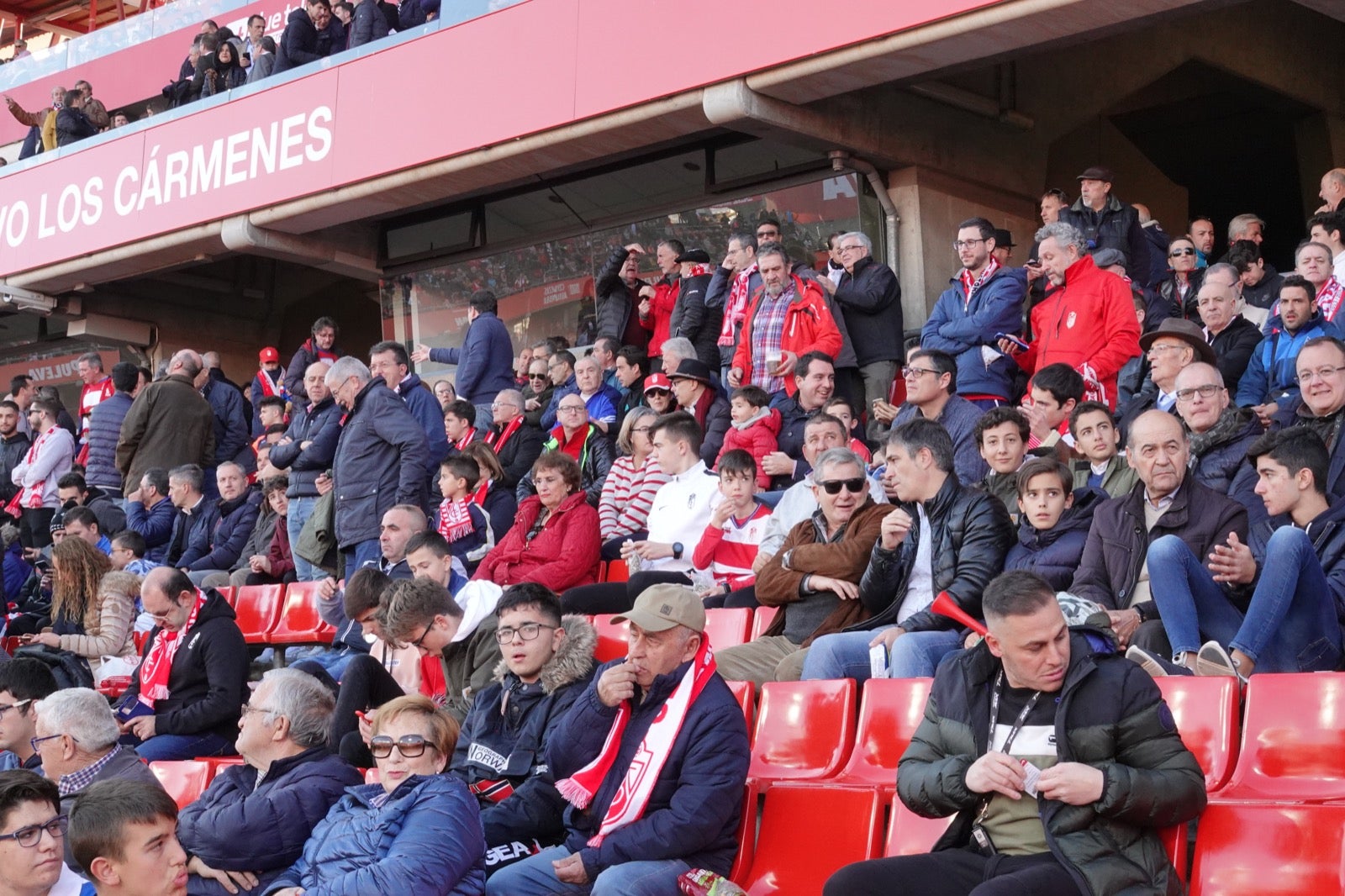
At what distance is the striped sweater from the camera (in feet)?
25.9

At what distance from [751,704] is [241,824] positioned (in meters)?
1.71

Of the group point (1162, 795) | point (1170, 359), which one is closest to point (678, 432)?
point (1170, 359)

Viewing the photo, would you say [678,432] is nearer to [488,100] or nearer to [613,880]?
[613,880]

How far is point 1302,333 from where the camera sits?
7137mm

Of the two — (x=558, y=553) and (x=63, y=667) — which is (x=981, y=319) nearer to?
(x=558, y=553)

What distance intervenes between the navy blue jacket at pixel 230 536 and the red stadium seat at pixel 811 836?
6572 mm

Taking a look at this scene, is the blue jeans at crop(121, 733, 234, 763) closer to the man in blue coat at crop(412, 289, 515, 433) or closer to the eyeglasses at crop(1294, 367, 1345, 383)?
the man in blue coat at crop(412, 289, 515, 433)

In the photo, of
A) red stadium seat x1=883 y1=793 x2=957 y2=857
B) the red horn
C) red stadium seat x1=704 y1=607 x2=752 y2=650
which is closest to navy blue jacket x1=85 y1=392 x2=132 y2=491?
red stadium seat x1=704 y1=607 x2=752 y2=650

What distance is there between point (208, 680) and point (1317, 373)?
4776mm

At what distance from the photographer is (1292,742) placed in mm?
3891

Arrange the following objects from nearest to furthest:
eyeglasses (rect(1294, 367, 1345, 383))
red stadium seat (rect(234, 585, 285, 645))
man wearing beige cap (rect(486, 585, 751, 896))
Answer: man wearing beige cap (rect(486, 585, 751, 896)) → eyeglasses (rect(1294, 367, 1345, 383)) → red stadium seat (rect(234, 585, 285, 645))

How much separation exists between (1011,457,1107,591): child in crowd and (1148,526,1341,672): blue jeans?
0.63 meters

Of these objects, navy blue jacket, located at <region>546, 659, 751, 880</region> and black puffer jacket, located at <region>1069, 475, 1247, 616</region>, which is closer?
navy blue jacket, located at <region>546, 659, 751, 880</region>

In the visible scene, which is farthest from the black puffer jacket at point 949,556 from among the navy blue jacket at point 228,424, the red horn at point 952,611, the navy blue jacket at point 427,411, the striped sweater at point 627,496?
the navy blue jacket at point 228,424
